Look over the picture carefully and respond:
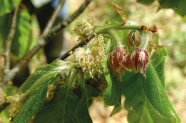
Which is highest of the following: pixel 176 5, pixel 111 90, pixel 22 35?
pixel 111 90

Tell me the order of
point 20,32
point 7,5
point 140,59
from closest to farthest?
point 140,59 < point 7,5 < point 20,32

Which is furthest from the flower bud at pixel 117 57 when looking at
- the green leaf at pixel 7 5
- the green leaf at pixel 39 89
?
the green leaf at pixel 7 5

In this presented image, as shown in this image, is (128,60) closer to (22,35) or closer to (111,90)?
(111,90)

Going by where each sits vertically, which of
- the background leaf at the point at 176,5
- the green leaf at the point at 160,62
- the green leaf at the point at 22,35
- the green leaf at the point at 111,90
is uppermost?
the green leaf at the point at 111,90

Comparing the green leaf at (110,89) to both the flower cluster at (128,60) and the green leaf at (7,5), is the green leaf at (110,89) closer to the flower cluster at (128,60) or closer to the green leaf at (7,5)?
the flower cluster at (128,60)

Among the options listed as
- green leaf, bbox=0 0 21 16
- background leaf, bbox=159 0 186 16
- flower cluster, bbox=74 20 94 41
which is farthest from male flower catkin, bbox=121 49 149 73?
green leaf, bbox=0 0 21 16

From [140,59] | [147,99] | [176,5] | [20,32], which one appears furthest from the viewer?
[20,32]

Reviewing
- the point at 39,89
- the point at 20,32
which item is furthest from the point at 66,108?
the point at 20,32
